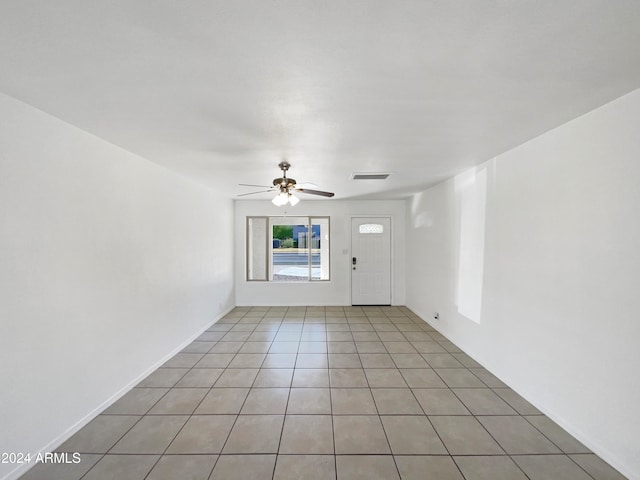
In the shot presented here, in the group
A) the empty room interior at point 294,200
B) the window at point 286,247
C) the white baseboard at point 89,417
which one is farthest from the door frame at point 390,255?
the white baseboard at point 89,417

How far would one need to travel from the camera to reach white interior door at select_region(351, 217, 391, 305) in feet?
19.1

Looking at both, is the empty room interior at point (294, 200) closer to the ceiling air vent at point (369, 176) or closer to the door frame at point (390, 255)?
the ceiling air vent at point (369, 176)

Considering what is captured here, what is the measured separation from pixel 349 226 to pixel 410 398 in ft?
12.2

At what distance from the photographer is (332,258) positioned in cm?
578

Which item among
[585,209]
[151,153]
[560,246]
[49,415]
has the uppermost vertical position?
[151,153]

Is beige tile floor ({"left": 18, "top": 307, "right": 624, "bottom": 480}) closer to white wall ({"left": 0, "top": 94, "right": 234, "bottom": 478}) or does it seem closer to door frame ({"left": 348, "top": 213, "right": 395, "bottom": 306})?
white wall ({"left": 0, "top": 94, "right": 234, "bottom": 478})

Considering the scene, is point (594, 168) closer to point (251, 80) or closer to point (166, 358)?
point (251, 80)

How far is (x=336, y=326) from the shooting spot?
14.8ft

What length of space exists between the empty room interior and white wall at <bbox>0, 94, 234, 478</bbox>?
15 mm

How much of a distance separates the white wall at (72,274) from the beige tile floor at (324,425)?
0.31 meters

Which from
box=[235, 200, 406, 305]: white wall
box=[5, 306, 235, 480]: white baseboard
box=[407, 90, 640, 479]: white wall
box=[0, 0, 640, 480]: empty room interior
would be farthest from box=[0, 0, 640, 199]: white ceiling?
box=[235, 200, 406, 305]: white wall

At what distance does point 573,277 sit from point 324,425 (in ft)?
7.30

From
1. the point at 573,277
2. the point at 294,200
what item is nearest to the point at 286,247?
the point at 294,200

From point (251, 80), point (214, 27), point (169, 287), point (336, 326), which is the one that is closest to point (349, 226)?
point (336, 326)
